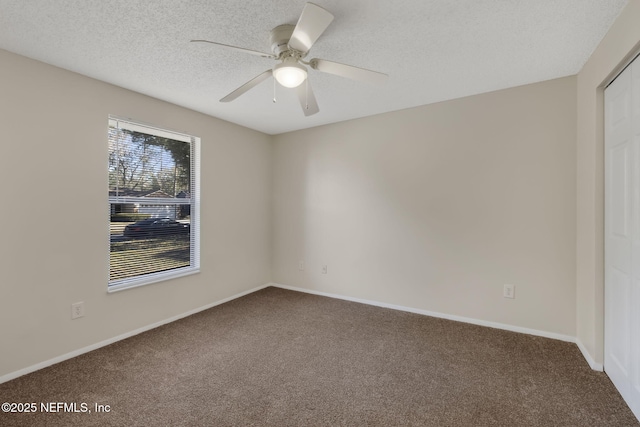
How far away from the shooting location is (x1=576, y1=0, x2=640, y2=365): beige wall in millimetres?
1766

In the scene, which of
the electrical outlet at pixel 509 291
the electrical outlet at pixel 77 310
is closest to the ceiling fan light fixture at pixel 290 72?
the electrical outlet at pixel 77 310

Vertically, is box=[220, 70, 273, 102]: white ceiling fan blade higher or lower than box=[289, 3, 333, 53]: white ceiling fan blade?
lower

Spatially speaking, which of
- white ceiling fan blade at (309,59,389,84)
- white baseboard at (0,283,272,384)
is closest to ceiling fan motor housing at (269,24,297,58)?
white ceiling fan blade at (309,59,389,84)

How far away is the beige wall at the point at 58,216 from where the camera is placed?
2014mm

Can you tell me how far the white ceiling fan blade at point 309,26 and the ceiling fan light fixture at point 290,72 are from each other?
0.31ft

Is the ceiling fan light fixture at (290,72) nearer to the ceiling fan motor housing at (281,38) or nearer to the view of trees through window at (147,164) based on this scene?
the ceiling fan motor housing at (281,38)

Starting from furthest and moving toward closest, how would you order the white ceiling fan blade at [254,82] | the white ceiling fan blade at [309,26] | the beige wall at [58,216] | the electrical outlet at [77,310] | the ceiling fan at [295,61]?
1. the electrical outlet at [77,310]
2. the beige wall at [58,216]
3. the white ceiling fan blade at [254,82]
4. the ceiling fan at [295,61]
5. the white ceiling fan blade at [309,26]

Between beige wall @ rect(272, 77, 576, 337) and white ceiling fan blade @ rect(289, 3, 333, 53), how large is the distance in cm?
196

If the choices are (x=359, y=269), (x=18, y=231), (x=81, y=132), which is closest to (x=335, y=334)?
(x=359, y=269)

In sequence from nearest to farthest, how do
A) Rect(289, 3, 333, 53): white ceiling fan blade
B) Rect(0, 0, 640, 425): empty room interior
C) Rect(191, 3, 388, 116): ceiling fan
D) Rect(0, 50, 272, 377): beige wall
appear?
Rect(289, 3, 333, 53): white ceiling fan blade
Rect(191, 3, 388, 116): ceiling fan
Rect(0, 0, 640, 425): empty room interior
Rect(0, 50, 272, 377): beige wall

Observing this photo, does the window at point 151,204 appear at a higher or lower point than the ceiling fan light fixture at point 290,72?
lower

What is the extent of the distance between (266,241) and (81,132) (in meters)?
2.50

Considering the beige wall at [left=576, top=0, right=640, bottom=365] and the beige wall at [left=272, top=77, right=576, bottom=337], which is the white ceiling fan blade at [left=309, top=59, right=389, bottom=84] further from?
the beige wall at [left=272, top=77, right=576, bottom=337]

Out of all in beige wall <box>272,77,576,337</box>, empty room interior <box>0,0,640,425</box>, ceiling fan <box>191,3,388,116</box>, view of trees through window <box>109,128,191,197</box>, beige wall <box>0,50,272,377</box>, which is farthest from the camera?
view of trees through window <box>109,128,191,197</box>
